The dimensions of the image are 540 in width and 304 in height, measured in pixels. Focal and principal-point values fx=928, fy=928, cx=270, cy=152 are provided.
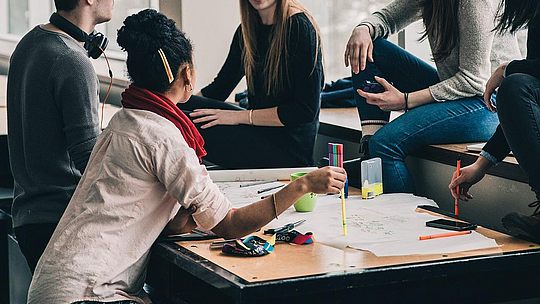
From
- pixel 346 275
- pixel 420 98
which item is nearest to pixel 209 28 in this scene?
pixel 420 98

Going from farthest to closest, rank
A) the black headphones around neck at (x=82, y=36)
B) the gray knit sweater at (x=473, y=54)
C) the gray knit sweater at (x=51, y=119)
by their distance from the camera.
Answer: the gray knit sweater at (x=473, y=54)
the black headphones around neck at (x=82, y=36)
the gray knit sweater at (x=51, y=119)

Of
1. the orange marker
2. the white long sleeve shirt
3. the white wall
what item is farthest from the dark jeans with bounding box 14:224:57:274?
the white wall

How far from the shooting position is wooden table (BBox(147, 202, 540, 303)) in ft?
5.71

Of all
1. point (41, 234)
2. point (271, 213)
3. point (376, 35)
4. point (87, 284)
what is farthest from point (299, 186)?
point (376, 35)

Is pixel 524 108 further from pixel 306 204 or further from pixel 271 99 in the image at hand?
pixel 271 99

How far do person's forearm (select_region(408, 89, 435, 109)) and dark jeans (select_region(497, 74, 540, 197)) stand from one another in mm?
688

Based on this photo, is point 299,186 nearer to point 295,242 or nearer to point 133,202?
point 295,242

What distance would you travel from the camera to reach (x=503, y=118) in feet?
7.00

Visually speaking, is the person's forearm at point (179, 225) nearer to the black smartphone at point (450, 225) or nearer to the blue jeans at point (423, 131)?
the black smartphone at point (450, 225)

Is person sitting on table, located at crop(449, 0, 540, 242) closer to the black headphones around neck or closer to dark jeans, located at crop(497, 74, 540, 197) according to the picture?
dark jeans, located at crop(497, 74, 540, 197)

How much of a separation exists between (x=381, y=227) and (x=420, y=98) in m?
0.78

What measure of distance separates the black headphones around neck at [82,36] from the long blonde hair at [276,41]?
0.76 m

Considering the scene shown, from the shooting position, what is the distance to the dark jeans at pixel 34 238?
7.79 feet

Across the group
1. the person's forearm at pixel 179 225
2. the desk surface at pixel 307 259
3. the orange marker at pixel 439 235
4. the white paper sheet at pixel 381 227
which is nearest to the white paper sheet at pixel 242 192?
the white paper sheet at pixel 381 227
